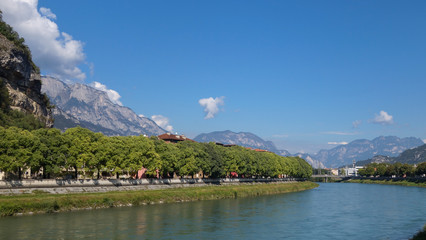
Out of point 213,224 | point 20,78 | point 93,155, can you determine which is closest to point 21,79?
point 20,78

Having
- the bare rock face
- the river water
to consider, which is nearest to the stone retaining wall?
the river water

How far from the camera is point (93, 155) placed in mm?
87125

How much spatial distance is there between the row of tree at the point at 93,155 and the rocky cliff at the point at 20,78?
1707 inches

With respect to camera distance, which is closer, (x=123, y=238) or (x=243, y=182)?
(x=123, y=238)

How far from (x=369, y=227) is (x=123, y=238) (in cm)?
3527

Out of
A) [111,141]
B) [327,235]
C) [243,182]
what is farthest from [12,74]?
[327,235]

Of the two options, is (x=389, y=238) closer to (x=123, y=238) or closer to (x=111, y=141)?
(x=123, y=238)

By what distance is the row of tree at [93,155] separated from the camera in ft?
247

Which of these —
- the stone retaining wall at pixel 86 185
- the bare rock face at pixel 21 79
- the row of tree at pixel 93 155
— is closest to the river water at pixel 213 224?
the stone retaining wall at pixel 86 185

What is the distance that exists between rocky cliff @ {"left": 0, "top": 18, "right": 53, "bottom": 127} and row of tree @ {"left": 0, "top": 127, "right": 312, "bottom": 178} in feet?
142

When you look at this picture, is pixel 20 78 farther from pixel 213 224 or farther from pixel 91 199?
pixel 213 224

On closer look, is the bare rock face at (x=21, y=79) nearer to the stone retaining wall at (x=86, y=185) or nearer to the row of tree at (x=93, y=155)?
the row of tree at (x=93, y=155)

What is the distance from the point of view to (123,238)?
45.4 meters

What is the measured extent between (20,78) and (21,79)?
682 mm
